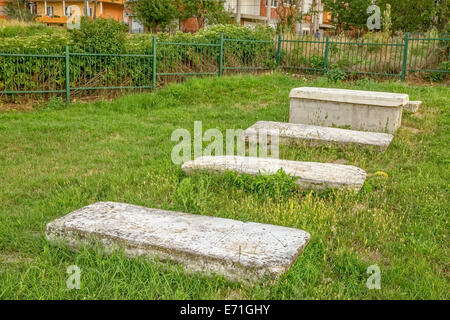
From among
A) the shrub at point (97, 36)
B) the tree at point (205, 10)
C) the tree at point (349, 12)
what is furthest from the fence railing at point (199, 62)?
the tree at point (349, 12)

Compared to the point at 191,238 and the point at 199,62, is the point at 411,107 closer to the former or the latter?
the point at 199,62

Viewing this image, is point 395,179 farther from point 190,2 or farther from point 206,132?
point 190,2

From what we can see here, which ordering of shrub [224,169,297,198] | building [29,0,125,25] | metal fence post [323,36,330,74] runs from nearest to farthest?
shrub [224,169,297,198] → metal fence post [323,36,330,74] → building [29,0,125,25]

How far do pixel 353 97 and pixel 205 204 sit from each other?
15.1 ft

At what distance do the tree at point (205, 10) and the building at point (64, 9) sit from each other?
12175 millimetres

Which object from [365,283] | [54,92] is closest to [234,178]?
[365,283]

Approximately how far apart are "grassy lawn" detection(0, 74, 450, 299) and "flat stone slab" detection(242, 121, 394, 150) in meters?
0.15

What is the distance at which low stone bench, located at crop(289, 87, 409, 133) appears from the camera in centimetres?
798

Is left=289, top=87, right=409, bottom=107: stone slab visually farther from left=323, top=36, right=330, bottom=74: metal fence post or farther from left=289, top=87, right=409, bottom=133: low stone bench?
left=323, top=36, right=330, bottom=74: metal fence post

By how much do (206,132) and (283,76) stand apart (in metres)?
6.32

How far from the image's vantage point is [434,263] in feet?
11.7

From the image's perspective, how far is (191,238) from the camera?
3564 millimetres

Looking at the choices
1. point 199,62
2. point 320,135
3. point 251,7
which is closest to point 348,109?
point 320,135

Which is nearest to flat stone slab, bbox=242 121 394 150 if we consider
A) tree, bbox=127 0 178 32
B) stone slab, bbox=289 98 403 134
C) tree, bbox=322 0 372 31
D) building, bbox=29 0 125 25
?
stone slab, bbox=289 98 403 134
